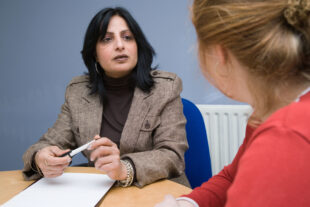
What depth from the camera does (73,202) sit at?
2.39 ft

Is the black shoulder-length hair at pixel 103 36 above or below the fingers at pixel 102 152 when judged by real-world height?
above

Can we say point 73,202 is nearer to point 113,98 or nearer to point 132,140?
point 132,140

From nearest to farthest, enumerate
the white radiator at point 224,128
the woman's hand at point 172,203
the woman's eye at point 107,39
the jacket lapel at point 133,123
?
the woman's hand at point 172,203, the jacket lapel at point 133,123, the woman's eye at point 107,39, the white radiator at point 224,128

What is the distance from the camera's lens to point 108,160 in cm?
84

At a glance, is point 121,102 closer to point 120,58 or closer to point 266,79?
point 120,58

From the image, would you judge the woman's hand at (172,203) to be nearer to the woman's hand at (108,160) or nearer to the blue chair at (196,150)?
the woman's hand at (108,160)

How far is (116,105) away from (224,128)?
0.88 meters

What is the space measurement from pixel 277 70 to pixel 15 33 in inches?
85.4

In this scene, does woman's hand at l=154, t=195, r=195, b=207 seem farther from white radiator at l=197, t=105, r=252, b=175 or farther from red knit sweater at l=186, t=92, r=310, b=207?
white radiator at l=197, t=105, r=252, b=175

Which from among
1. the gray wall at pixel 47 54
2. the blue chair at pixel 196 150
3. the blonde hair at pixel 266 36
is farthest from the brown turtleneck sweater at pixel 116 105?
the blonde hair at pixel 266 36

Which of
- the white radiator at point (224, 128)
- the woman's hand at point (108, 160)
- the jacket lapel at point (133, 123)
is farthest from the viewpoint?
the white radiator at point (224, 128)

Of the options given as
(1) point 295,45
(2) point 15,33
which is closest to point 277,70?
(1) point 295,45

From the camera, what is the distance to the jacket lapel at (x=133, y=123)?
119 cm

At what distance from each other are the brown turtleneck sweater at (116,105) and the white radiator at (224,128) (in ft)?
2.44
